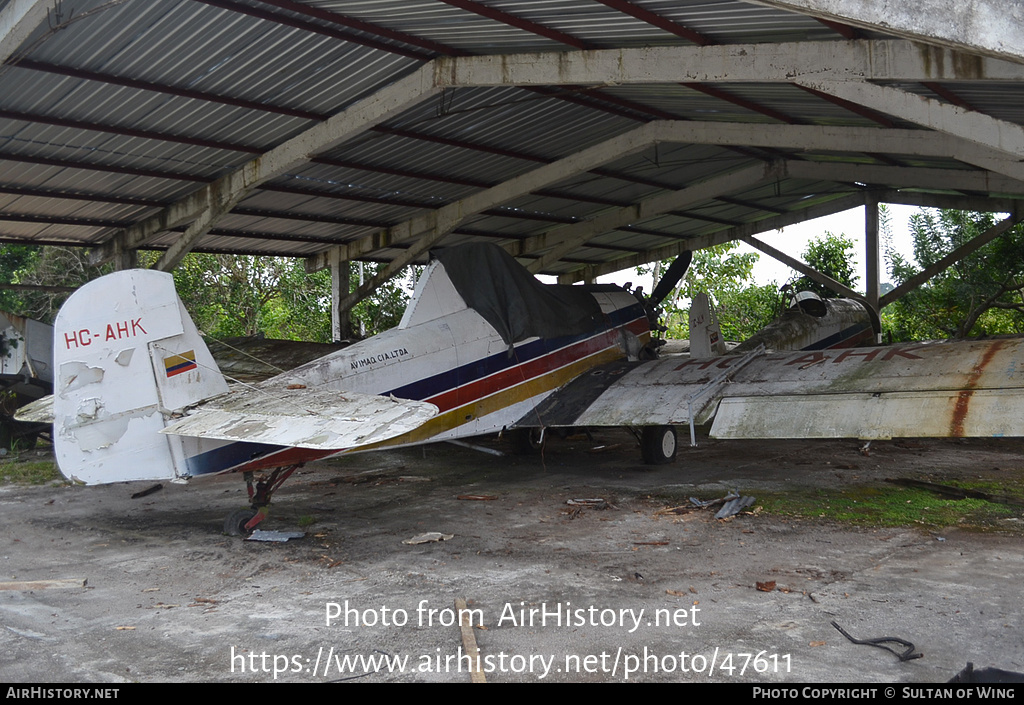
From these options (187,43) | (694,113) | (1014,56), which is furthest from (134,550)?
(694,113)

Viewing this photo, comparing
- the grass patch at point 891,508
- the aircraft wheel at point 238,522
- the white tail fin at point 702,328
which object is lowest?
the grass patch at point 891,508

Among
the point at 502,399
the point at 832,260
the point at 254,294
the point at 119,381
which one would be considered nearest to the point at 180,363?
the point at 119,381

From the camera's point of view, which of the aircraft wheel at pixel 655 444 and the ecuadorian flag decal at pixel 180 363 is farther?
the aircraft wheel at pixel 655 444

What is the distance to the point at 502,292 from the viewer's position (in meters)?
10.9

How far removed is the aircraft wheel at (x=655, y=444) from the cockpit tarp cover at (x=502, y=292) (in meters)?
1.97

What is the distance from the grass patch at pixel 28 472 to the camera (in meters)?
11.4

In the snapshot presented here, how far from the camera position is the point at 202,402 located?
7.55 m

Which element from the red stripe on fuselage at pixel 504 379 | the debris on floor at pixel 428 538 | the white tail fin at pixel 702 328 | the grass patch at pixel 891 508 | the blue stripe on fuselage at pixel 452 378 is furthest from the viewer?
the white tail fin at pixel 702 328

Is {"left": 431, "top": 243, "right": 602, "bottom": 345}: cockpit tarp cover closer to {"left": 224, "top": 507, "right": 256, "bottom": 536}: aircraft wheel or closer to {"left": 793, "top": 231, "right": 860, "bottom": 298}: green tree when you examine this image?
{"left": 224, "top": 507, "right": 256, "bottom": 536}: aircraft wheel

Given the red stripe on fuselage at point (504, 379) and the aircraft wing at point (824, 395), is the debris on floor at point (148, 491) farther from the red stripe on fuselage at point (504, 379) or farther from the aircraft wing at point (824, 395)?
the aircraft wing at point (824, 395)

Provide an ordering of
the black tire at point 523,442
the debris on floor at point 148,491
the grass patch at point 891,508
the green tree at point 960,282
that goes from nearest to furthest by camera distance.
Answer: the grass patch at point 891,508 → the debris on floor at point 148,491 → the black tire at point 523,442 → the green tree at point 960,282

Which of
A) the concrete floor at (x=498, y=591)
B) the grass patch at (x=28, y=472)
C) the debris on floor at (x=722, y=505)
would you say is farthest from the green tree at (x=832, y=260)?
the grass patch at (x=28, y=472)

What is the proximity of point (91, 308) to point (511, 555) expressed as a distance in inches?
176

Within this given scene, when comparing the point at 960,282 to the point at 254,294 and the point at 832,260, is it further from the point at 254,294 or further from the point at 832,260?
the point at 254,294
